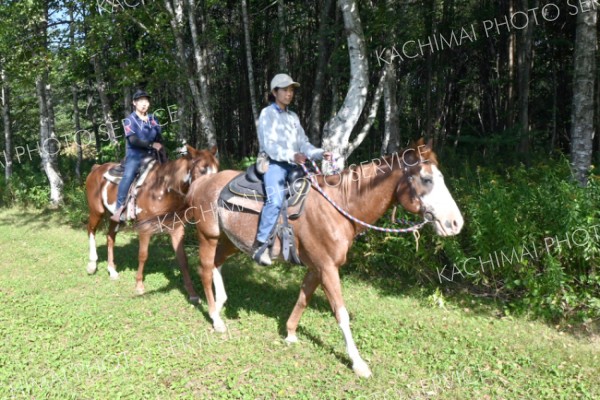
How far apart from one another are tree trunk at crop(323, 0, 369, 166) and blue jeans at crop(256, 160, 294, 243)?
1916mm

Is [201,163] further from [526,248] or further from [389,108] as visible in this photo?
[389,108]

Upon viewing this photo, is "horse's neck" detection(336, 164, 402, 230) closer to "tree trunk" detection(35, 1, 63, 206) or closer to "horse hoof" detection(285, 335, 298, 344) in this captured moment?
"horse hoof" detection(285, 335, 298, 344)

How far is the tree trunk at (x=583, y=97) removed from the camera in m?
5.70

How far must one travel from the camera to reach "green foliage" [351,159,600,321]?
188 inches

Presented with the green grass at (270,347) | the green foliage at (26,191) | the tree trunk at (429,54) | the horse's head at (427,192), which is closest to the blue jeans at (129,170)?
the green grass at (270,347)

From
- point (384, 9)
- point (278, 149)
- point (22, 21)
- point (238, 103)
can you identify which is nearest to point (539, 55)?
point (384, 9)

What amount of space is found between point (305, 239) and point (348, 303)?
1.91m

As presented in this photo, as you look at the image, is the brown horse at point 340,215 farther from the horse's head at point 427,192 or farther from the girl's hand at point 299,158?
the girl's hand at point 299,158

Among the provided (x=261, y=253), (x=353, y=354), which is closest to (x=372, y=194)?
(x=261, y=253)

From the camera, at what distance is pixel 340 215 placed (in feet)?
13.8

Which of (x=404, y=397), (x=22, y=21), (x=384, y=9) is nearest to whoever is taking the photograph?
(x=404, y=397)

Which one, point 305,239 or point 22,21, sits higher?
point 22,21

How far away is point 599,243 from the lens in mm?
4691

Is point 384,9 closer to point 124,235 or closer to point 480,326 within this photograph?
point 480,326
